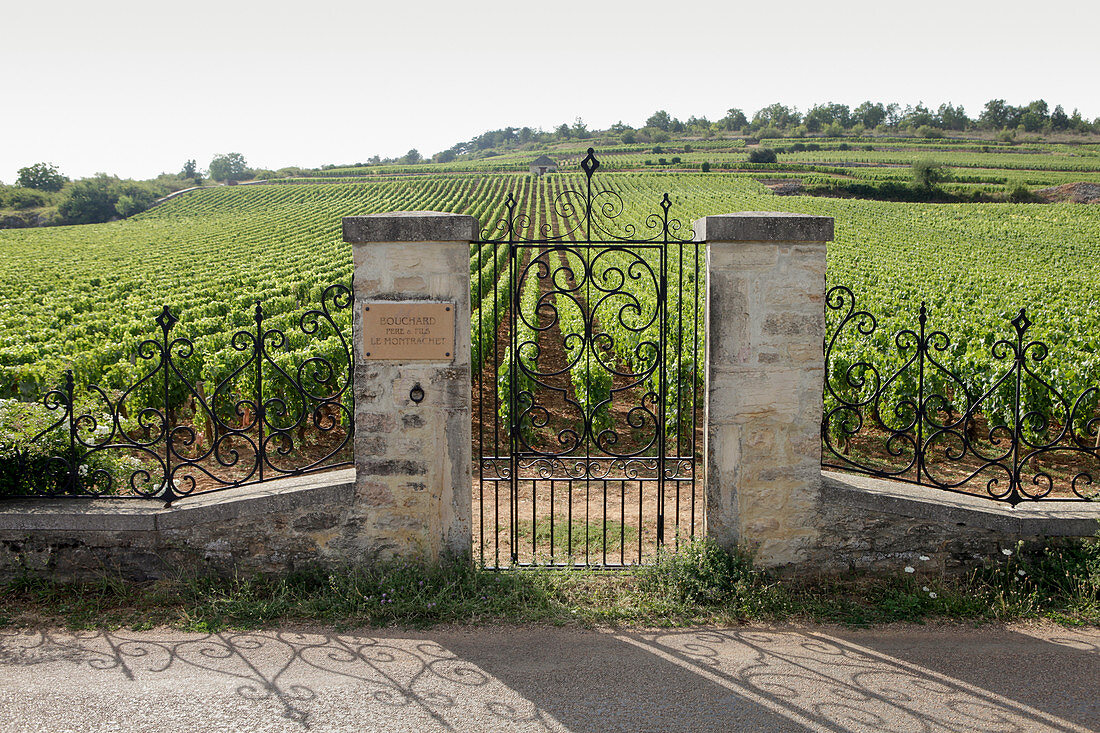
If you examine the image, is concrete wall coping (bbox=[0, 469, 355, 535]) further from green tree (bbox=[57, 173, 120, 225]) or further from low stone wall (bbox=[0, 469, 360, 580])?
green tree (bbox=[57, 173, 120, 225])

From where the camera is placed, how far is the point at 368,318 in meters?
4.62

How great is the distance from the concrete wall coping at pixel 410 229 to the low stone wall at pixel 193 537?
1493mm

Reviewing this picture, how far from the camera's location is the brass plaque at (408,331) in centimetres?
460

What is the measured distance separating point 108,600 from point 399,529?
1.77 meters

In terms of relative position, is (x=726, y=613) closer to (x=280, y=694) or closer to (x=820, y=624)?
(x=820, y=624)

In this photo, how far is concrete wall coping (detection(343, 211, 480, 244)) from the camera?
4.51m

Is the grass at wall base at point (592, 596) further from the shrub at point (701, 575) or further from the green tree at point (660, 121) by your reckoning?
the green tree at point (660, 121)

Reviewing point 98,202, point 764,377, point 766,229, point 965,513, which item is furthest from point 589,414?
point 98,202

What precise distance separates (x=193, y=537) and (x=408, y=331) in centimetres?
183

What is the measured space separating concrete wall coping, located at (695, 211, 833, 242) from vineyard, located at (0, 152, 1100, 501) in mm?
744

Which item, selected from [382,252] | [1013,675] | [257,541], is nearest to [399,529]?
[257,541]

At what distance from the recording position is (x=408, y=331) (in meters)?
4.61

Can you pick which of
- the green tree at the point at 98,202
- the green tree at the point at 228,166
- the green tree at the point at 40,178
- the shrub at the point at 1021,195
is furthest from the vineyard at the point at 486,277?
the green tree at the point at 228,166

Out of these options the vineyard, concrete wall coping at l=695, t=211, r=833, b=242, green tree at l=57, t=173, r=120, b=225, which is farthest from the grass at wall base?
green tree at l=57, t=173, r=120, b=225
